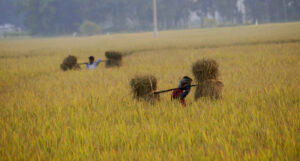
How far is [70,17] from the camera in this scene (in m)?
77.8

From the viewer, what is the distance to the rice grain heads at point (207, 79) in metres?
4.82

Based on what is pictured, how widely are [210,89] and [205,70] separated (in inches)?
12.2

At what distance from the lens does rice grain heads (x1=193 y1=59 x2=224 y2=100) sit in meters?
4.82

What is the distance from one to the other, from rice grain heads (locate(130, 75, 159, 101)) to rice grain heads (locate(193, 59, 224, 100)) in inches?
25.5

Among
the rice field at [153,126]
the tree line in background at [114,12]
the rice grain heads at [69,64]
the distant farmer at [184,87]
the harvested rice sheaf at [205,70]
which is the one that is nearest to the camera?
the rice field at [153,126]

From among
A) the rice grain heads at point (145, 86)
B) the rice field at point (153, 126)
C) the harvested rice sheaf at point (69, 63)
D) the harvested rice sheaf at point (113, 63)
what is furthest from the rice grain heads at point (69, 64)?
the rice grain heads at point (145, 86)

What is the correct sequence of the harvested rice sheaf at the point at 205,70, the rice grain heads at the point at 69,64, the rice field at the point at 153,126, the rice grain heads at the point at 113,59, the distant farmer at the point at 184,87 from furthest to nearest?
the rice grain heads at the point at 113,59
the rice grain heads at the point at 69,64
the harvested rice sheaf at the point at 205,70
the distant farmer at the point at 184,87
the rice field at the point at 153,126

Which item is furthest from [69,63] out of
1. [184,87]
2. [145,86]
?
[184,87]

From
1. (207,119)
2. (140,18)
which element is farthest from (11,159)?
(140,18)

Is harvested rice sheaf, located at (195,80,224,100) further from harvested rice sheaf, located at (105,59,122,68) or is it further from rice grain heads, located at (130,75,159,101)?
harvested rice sheaf, located at (105,59,122,68)

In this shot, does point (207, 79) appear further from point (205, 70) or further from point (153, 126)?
point (153, 126)

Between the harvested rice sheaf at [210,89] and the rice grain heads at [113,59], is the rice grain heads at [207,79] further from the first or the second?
the rice grain heads at [113,59]

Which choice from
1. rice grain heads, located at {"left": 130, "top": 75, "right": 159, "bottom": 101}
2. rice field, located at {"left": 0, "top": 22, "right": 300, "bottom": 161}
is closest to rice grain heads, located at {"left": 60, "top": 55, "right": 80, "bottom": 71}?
rice field, located at {"left": 0, "top": 22, "right": 300, "bottom": 161}

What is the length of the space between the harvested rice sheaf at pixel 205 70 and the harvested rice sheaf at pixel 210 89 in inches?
3.2
